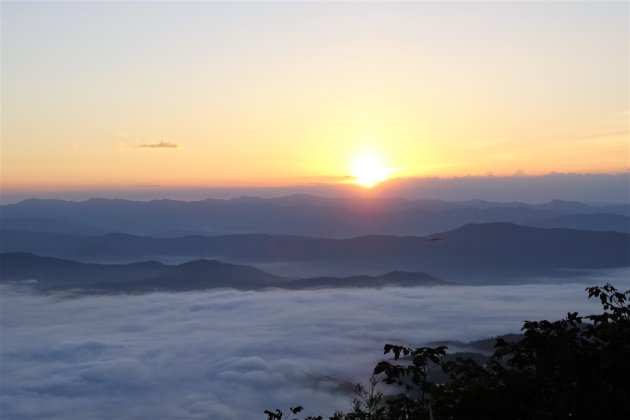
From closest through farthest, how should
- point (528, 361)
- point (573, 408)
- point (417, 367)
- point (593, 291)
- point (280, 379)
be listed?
A: point (573, 408)
point (417, 367)
point (528, 361)
point (593, 291)
point (280, 379)

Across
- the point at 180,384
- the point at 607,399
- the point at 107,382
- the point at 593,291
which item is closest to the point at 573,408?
the point at 607,399

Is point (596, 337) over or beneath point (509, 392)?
over

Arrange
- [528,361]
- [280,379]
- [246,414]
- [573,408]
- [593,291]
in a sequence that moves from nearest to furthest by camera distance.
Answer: [573,408] < [528,361] < [593,291] < [246,414] < [280,379]

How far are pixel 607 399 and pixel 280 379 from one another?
182326 millimetres

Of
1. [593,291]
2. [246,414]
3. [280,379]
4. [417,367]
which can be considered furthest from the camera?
[280,379]

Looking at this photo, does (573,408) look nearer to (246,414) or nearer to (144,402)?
(246,414)

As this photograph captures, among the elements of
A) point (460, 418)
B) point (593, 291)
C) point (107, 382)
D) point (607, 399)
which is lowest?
point (107, 382)

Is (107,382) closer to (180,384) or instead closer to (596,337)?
(180,384)

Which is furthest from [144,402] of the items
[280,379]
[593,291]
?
[593,291]

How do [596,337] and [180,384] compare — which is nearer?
[596,337]

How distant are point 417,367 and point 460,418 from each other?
1237 millimetres

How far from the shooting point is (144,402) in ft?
554

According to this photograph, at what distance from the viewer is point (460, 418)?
339 inches

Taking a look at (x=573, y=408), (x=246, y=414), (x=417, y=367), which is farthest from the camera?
(x=246, y=414)
